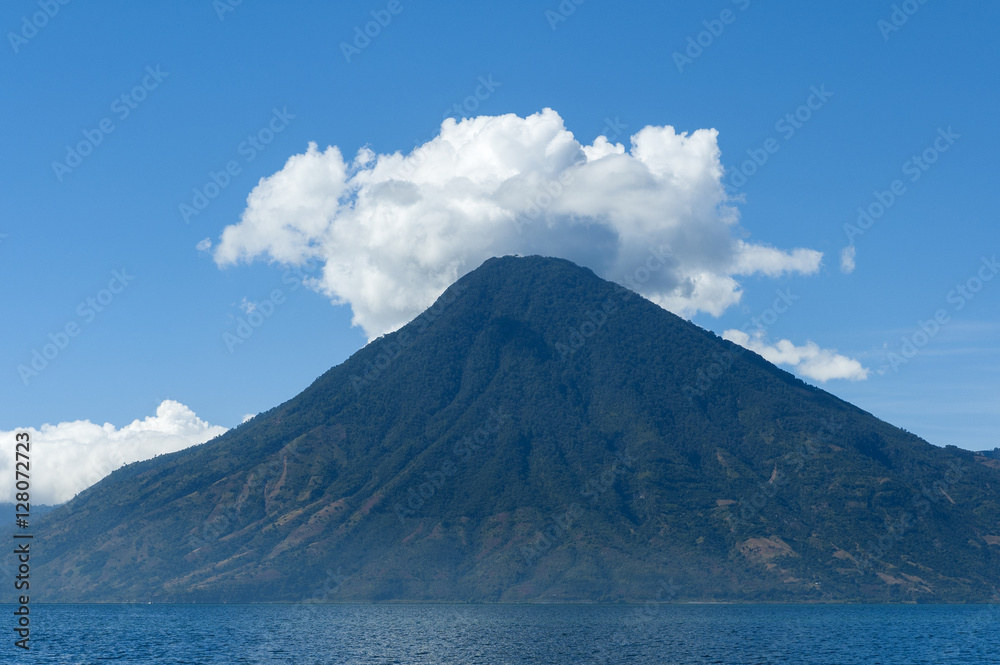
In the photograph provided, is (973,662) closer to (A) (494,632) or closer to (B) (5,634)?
(A) (494,632)

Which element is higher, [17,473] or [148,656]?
[17,473]

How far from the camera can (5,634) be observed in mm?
196250

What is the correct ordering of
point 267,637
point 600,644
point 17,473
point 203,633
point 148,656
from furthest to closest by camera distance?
point 203,633 → point 267,637 → point 600,644 → point 148,656 → point 17,473

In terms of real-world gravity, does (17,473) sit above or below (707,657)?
above

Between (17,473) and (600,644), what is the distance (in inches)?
3931

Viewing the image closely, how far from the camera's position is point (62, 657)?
13462cm

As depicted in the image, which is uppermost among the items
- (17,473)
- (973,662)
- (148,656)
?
(17,473)

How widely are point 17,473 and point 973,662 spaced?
12853 centimetres

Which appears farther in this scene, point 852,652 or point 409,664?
point 852,652

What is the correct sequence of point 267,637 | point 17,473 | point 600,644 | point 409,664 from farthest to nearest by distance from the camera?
1. point 267,637
2. point 600,644
3. point 409,664
4. point 17,473

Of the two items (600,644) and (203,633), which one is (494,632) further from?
(203,633)

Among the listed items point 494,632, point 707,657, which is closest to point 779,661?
→ point 707,657

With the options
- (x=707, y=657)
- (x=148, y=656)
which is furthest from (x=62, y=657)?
(x=707, y=657)

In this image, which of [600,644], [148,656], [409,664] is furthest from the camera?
[600,644]
